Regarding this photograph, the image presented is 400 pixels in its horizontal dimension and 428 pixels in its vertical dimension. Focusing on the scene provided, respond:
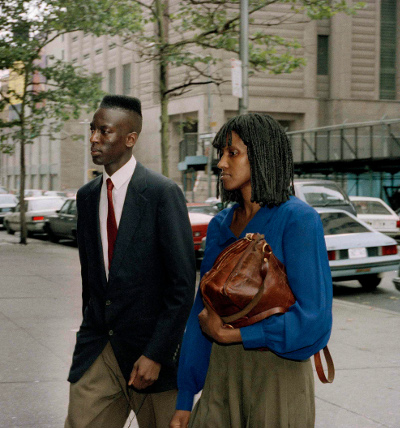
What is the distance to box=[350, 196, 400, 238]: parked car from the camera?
2238 cm

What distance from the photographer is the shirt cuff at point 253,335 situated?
220 centimetres

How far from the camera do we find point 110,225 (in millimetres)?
3059

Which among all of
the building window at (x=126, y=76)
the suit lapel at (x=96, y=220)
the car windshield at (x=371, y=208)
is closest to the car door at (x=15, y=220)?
the car windshield at (x=371, y=208)

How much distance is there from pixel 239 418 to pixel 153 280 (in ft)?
2.71

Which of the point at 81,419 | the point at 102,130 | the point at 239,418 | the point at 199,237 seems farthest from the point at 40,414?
A: the point at 199,237

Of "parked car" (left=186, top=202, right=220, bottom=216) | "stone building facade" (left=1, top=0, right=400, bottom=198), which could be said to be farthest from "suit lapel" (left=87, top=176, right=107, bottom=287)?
"stone building facade" (left=1, top=0, right=400, bottom=198)

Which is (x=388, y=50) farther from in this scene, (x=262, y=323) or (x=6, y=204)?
(x=262, y=323)

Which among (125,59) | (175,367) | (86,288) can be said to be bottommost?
(175,367)

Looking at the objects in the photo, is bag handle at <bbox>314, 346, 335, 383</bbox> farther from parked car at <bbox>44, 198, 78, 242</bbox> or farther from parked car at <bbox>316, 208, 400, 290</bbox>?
parked car at <bbox>44, 198, 78, 242</bbox>

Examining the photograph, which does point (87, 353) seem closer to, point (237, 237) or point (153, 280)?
point (153, 280)

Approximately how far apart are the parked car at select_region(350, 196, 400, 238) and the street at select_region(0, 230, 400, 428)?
9.12 meters

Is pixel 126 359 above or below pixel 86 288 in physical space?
below

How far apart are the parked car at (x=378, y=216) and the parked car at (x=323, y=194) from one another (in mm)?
3814

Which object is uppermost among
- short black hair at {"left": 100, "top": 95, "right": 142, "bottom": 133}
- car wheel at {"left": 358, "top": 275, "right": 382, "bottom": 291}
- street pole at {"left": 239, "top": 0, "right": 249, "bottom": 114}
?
street pole at {"left": 239, "top": 0, "right": 249, "bottom": 114}
